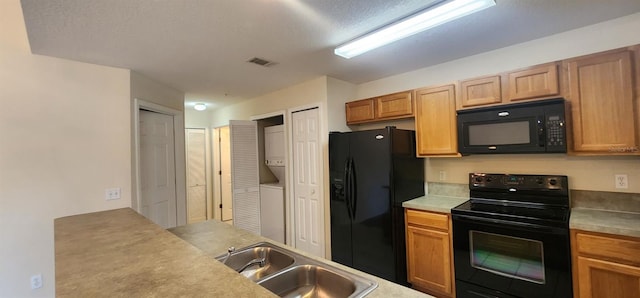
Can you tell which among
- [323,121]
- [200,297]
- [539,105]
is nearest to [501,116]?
[539,105]

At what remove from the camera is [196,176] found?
5516mm

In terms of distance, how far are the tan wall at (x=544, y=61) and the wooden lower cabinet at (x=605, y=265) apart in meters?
0.65

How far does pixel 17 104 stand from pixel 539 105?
4237 mm

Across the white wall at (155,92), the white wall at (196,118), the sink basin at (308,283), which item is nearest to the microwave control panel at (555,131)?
the sink basin at (308,283)

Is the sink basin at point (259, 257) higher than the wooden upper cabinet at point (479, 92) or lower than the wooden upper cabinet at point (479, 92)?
lower

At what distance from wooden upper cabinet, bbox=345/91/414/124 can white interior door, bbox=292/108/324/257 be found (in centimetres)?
47

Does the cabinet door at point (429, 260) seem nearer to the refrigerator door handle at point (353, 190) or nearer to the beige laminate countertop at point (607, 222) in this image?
the refrigerator door handle at point (353, 190)

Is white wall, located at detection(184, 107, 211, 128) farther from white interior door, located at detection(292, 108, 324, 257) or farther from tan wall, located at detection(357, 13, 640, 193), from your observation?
tan wall, located at detection(357, 13, 640, 193)

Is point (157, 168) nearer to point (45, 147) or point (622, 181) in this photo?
point (45, 147)

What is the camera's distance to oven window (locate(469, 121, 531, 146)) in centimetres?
218

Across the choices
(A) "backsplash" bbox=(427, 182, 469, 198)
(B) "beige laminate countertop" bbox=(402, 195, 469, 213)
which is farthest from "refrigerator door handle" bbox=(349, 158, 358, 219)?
(A) "backsplash" bbox=(427, 182, 469, 198)

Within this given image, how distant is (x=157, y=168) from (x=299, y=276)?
9.53 ft

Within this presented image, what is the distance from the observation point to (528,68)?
2.19m

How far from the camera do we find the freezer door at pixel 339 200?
294 centimetres
